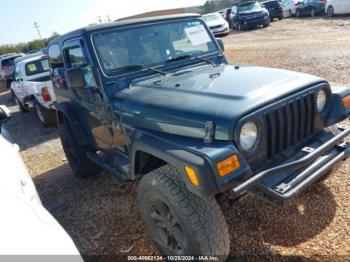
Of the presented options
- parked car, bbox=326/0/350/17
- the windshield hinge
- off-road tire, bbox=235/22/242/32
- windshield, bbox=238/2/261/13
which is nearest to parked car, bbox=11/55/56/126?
the windshield hinge

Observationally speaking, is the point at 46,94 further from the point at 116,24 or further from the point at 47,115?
the point at 116,24

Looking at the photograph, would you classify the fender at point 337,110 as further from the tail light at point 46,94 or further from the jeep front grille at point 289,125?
the tail light at point 46,94

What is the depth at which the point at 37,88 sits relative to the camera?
299 inches

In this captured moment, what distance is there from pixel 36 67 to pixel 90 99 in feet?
20.6

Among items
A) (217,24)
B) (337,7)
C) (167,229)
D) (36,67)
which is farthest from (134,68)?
(337,7)

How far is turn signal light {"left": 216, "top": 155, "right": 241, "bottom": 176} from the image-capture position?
7.11ft

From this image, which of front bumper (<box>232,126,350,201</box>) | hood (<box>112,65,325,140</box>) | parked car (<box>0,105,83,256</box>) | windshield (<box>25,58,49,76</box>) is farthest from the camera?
windshield (<box>25,58,49,76</box>)

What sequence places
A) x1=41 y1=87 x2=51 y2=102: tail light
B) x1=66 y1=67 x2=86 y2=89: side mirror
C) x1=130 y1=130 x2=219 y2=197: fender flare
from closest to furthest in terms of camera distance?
x1=130 y1=130 x2=219 y2=197: fender flare < x1=66 y1=67 x2=86 y2=89: side mirror < x1=41 y1=87 x2=51 y2=102: tail light

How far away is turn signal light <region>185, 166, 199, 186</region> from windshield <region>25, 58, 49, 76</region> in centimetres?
808

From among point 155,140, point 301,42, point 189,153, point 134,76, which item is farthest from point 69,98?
point 301,42

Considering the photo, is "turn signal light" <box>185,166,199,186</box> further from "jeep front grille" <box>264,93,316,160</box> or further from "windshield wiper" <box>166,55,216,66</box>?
"windshield wiper" <box>166,55,216,66</box>

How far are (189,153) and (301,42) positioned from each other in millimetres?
12537

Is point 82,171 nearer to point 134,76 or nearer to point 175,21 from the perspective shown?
point 134,76

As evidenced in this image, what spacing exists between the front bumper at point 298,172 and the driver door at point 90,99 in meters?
1.84
